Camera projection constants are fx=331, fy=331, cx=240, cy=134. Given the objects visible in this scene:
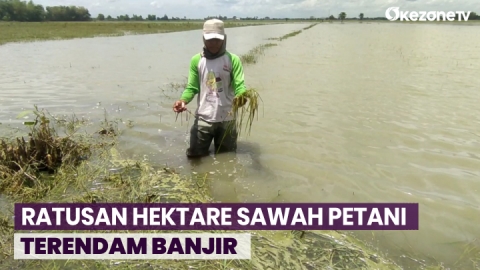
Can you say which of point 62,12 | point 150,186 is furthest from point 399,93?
point 62,12

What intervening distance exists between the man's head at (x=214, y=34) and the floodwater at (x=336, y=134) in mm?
1520

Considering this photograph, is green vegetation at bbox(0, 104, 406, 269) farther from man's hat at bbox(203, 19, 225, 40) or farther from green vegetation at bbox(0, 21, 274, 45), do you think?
green vegetation at bbox(0, 21, 274, 45)

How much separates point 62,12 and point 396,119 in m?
107

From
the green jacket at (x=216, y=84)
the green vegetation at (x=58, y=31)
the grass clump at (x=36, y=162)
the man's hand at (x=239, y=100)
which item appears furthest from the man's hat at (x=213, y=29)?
the green vegetation at (x=58, y=31)

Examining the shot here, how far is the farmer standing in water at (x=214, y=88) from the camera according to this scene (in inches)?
151

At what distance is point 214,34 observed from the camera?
143 inches

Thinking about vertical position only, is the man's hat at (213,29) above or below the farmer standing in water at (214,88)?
above

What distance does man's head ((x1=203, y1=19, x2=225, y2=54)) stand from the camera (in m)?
3.61

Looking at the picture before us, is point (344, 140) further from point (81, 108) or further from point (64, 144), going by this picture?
point (81, 108)

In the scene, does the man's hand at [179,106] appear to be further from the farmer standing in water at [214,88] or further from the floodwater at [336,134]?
the floodwater at [336,134]

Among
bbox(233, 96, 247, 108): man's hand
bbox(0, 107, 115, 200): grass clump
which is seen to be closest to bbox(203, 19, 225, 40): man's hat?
Answer: bbox(233, 96, 247, 108): man's hand

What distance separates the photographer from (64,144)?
423cm

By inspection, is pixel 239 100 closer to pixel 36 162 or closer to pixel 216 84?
pixel 216 84

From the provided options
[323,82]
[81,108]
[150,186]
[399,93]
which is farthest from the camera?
[323,82]
